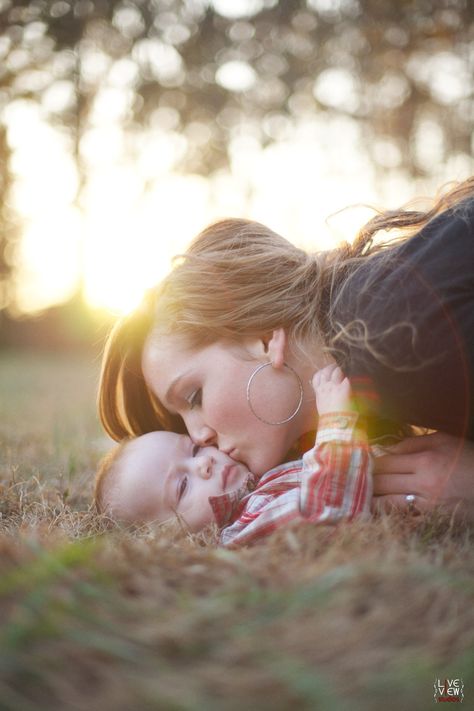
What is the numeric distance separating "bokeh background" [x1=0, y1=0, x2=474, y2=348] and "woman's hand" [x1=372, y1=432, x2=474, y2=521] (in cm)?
962

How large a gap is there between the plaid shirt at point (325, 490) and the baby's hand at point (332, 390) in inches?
1.1

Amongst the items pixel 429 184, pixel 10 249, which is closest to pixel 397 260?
pixel 429 184

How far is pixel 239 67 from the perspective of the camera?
45.7 feet

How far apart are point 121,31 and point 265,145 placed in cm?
374

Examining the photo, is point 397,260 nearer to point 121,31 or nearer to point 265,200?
point 265,200

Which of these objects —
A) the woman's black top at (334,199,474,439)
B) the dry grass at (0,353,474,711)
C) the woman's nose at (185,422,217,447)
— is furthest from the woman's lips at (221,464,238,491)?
the dry grass at (0,353,474,711)

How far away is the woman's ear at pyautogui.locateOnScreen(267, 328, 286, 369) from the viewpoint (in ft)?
6.61

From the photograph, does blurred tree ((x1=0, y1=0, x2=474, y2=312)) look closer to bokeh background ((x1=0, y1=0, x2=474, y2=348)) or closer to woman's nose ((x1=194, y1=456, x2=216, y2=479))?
bokeh background ((x1=0, y1=0, x2=474, y2=348))

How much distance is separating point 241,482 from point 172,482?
22cm

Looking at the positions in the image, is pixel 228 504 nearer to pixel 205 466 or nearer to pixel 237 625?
pixel 205 466

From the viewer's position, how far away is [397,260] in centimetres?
178

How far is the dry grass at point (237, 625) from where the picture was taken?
0.82 meters

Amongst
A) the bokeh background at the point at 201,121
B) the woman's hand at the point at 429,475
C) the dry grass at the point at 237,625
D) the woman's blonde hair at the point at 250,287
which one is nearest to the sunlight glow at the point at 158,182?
the bokeh background at the point at 201,121

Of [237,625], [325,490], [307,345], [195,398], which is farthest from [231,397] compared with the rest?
[237,625]
